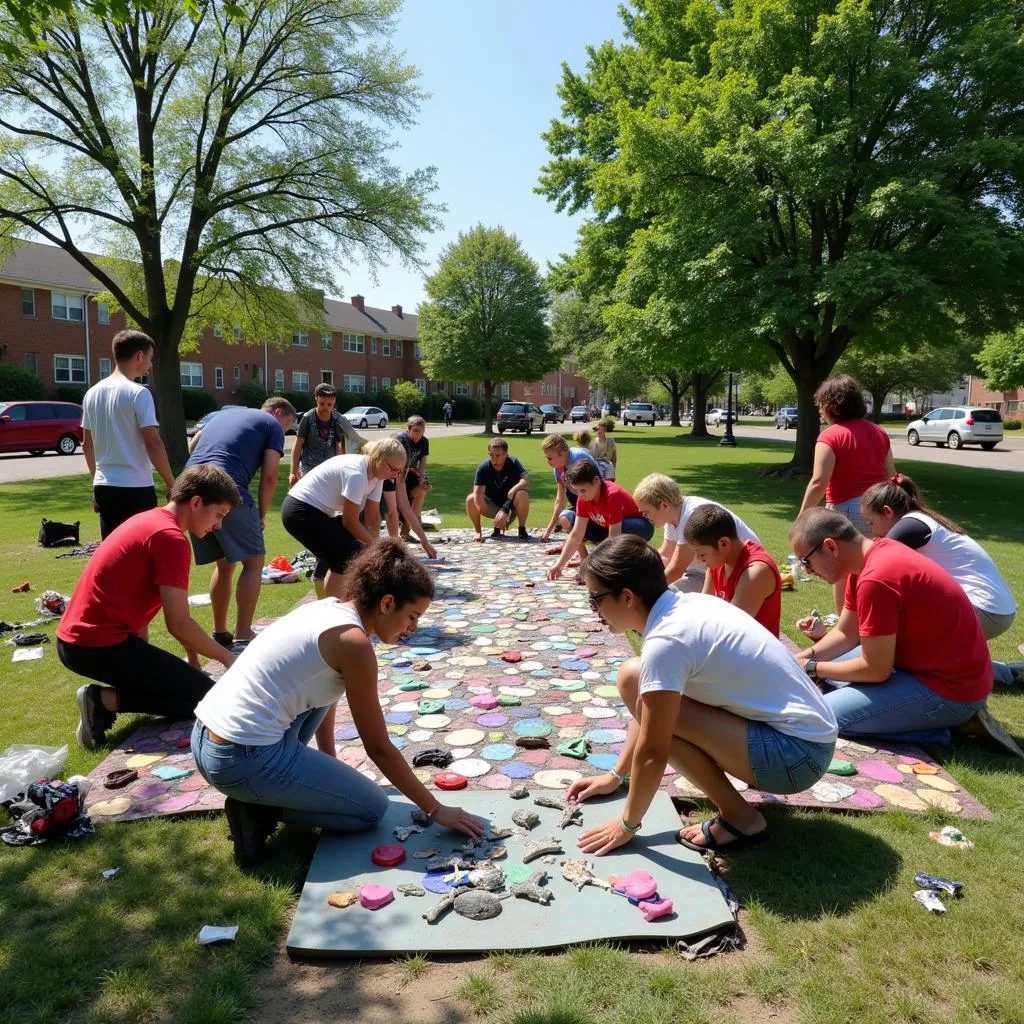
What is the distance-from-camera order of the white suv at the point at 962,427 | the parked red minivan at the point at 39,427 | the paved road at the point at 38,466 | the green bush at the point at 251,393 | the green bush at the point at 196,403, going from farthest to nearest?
1. the green bush at the point at 251,393
2. the green bush at the point at 196,403
3. the white suv at the point at 962,427
4. the parked red minivan at the point at 39,427
5. the paved road at the point at 38,466

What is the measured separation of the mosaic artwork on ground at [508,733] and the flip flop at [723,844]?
0.42 meters

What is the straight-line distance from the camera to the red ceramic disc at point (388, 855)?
3.01 m

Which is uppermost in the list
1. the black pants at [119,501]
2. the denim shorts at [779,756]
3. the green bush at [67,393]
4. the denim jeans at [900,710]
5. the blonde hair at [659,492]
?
the green bush at [67,393]

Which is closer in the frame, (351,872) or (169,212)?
(351,872)

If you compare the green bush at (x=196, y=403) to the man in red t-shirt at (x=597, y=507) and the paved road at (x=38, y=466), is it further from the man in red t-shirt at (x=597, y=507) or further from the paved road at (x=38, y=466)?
the man in red t-shirt at (x=597, y=507)

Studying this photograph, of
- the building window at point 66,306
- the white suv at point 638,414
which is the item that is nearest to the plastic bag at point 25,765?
the building window at point 66,306

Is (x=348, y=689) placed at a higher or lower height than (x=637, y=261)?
lower

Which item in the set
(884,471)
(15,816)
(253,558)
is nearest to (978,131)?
(884,471)

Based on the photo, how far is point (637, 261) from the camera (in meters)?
17.4

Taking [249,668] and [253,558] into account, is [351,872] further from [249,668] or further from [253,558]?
[253,558]

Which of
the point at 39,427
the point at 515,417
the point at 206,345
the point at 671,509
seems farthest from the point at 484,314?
the point at 671,509

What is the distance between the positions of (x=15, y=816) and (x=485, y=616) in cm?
410

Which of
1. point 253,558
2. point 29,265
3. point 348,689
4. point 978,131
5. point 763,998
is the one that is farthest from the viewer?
point 29,265

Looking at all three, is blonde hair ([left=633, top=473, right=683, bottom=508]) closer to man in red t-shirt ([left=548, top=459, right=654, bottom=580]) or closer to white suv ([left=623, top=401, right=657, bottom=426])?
man in red t-shirt ([left=548, top=459, right=654, bottom=580])
